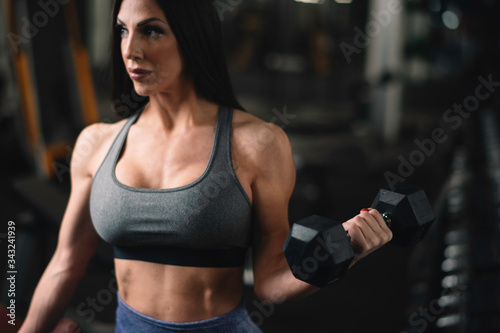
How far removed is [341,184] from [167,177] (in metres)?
4.43

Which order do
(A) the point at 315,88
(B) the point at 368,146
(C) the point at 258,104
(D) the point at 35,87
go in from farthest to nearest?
(A) the point at 315,88, (C) the point at 258,104, (B) the point at 368,146, (D) the point at 35,87

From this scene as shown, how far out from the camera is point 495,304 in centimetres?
86

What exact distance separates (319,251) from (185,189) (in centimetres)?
27

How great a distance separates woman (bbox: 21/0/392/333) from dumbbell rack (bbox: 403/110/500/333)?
362mm

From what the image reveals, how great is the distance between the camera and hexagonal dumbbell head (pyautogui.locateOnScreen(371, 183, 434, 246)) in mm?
735

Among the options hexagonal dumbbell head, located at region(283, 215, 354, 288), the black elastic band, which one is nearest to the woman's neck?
the black elastic band

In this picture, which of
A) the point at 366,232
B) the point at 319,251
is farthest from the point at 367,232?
the point at 319,251

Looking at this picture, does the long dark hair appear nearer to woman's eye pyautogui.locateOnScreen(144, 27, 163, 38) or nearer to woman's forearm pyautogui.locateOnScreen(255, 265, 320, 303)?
woman's eye pyautogui.locateOnScreen(144, 27, 163, 38)

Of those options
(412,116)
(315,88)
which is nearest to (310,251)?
(412,116)

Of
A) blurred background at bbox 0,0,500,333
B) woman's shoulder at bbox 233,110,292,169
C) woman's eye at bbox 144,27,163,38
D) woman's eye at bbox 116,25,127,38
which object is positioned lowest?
blurred background at bbox 0,0,500,333

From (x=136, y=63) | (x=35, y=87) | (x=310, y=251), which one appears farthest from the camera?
(x=35, y=87)

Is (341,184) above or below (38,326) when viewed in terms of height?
below

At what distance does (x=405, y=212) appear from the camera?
0.73m

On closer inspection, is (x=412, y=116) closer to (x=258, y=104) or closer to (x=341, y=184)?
(x=258, y=104)
